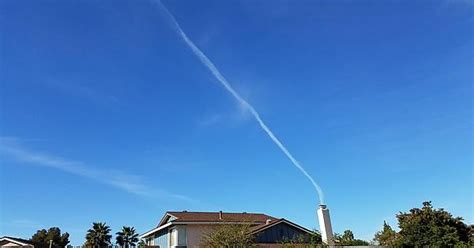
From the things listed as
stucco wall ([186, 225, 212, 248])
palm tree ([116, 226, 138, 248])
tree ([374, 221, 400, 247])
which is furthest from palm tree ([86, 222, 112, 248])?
tree ([374, 221, 400, 247])

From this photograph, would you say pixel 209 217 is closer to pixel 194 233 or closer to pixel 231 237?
pixel 194 233

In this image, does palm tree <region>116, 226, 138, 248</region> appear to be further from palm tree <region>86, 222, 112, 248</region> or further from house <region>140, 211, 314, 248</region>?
house <region>140, 211, 314, 248</region>

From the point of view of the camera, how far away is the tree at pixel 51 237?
2864 inches

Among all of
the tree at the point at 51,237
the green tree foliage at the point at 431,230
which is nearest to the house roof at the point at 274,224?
the green tree foliage at the point at 431,230

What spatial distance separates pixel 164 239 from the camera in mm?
45062

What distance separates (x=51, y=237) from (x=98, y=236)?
16306 mm

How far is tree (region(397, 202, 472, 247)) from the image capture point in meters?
28.5

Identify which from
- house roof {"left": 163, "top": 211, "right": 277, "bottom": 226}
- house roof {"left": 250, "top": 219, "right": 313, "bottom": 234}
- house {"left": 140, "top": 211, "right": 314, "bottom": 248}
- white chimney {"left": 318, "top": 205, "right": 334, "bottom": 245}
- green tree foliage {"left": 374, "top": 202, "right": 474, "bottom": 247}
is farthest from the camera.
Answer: house roof {"left": 163, "top": 211, "right": 277, "bottom": 226}

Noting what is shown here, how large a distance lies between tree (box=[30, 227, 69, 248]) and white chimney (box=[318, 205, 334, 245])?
173 ft

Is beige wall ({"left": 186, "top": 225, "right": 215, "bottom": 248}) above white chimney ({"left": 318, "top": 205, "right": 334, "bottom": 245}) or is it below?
above

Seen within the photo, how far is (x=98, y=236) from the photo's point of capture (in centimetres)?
6334

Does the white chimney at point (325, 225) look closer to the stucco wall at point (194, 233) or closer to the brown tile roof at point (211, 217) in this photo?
the brown tile roof at point (211, 217)

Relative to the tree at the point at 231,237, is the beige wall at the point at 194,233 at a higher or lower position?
higher

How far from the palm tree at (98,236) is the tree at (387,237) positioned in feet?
135
